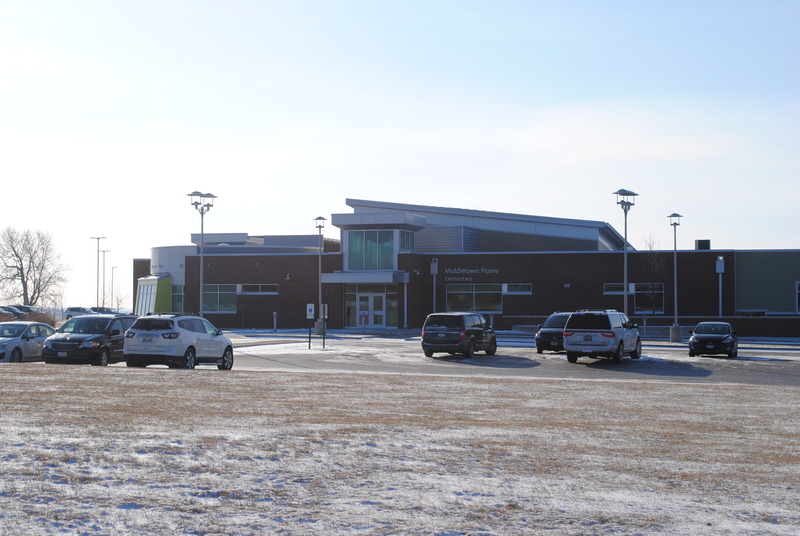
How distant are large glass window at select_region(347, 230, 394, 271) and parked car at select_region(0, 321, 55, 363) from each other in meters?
32.5

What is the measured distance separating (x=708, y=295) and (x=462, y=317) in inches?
1058

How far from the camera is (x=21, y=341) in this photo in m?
26.8

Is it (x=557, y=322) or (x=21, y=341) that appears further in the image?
(x=557, y=322)

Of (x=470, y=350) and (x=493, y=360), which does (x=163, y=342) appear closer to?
(x=493, y=360)

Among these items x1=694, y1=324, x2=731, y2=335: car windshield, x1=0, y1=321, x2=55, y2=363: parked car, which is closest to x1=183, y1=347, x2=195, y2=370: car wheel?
x1=0, y1=321, x2=55, y2=363: parked car

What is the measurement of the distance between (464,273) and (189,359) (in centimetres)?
3629

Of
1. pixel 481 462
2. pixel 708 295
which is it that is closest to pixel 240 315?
pixel 708 295

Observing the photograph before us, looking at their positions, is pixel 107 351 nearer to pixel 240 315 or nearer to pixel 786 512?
pixel 786 512

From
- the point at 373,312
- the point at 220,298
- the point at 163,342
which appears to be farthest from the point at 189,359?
the point at 220,298

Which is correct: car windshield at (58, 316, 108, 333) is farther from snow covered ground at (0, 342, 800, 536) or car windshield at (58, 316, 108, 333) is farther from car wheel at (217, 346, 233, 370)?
snow covered ground at (0, 342, 800, 536)

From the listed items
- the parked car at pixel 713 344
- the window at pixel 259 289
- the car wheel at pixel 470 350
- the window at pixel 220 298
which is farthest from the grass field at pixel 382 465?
the window at pixel 220 298

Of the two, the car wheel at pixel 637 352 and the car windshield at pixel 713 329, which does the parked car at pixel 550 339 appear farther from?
the car windshield at pixel 713 329

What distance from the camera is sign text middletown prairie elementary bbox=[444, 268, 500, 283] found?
190ft

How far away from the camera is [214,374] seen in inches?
770
